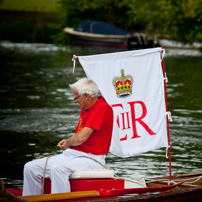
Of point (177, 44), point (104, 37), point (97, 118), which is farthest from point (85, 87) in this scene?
point (104, 37)

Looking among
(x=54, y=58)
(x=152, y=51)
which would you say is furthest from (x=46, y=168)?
(x=54, y=58)

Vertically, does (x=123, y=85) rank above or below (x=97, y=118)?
above

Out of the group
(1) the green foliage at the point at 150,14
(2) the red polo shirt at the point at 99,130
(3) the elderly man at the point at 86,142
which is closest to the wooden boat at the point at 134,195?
(3) the elderly man at the point at 86,142

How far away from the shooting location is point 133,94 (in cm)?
697

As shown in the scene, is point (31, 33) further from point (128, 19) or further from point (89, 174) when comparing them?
point (89, 174)

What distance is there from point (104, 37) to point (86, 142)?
144ft

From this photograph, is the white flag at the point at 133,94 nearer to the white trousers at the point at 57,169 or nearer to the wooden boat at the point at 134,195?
the wooden boat at the point at 134,195

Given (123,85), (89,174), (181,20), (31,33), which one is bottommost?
(89,174)

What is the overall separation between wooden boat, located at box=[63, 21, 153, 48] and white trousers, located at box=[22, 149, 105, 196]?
42.4m

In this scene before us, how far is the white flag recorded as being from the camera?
674 centimetres

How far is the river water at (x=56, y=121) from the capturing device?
378 inches

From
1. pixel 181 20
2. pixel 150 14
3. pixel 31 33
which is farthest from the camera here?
pixel 31 33

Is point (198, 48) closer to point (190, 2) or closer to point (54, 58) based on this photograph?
point (190, 2)

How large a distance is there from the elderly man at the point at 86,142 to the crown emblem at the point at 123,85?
0.78 m
